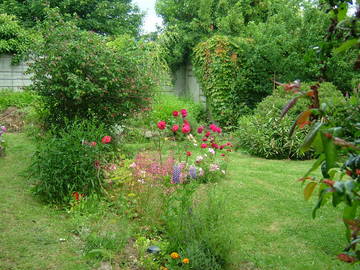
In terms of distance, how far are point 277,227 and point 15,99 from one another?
28.3ft

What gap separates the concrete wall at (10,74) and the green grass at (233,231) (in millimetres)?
7062

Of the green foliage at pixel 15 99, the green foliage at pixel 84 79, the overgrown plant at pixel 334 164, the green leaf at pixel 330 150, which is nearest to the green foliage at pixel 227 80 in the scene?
the green foliage at pixel 15 99

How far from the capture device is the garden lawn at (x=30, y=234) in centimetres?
315

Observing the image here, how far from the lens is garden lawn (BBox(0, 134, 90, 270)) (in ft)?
10.3

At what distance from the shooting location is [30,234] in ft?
12.0

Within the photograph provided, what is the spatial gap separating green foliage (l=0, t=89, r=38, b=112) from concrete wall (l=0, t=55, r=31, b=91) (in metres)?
1.06

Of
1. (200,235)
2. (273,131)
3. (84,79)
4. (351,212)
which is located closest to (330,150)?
(351,212)

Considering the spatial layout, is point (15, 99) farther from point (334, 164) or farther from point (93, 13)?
point (334, 164)

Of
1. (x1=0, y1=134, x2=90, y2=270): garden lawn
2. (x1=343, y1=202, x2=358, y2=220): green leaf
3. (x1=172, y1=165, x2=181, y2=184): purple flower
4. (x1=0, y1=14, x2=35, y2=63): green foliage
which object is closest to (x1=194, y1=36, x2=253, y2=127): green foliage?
(x1=0, y1=14, x2=35, y2=63): green foliage

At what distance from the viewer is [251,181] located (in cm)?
596

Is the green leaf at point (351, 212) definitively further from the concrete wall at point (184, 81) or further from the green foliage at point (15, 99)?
A: the concrete wall at point (184, 81)

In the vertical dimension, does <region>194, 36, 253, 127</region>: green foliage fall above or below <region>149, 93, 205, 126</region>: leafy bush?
above

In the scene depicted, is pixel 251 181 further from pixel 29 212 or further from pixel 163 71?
pixel 163 71

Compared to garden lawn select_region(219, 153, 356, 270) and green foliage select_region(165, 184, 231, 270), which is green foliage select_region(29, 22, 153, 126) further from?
green foliage select_region(165, 184, 231, 270)
